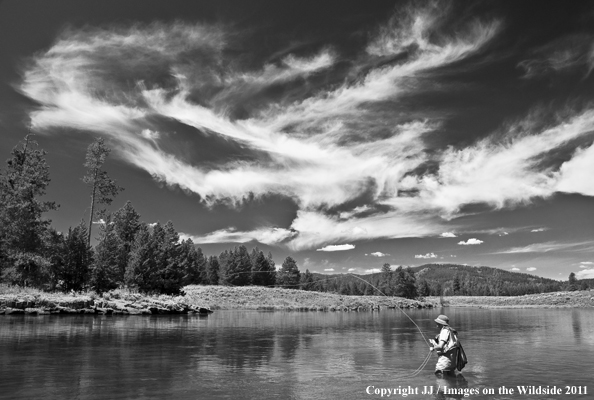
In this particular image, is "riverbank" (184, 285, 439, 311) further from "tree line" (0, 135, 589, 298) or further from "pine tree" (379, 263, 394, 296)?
"pine tree" (379, 263, 394, 296)

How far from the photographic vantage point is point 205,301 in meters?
70.4

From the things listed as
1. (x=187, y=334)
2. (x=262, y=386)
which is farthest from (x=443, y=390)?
(x=187, y=334)

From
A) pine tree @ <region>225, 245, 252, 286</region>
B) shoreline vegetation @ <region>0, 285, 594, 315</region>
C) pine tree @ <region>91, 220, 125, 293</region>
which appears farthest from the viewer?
pine tree @ <region>225, 245, 252, 286</region>

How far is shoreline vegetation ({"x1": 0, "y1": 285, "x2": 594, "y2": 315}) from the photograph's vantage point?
124ft

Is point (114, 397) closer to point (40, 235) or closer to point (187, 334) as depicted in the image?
point (187, 334)

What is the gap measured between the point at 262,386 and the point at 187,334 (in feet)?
49.5

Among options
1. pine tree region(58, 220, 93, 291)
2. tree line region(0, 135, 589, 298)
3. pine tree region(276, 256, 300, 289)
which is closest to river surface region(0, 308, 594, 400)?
tree line region(0, 135, 589, 298)

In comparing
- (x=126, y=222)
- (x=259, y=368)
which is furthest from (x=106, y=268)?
(x=259, y=368)

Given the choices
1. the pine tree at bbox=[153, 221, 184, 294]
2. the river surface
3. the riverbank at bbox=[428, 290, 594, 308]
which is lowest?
the riverbank at bbox=[428, 290, 594, 308]

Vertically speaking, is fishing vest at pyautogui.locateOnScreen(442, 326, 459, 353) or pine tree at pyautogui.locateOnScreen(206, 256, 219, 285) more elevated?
pine tree at pyautogui.locateOnScreen(206, 256, 219, 285)

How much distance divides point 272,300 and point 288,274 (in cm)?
4969

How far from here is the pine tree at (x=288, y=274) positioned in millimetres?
127500

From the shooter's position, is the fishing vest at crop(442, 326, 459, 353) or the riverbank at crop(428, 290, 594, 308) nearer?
the fishing vest at crop(442, 326, 459, 353)

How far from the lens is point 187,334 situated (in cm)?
2519
